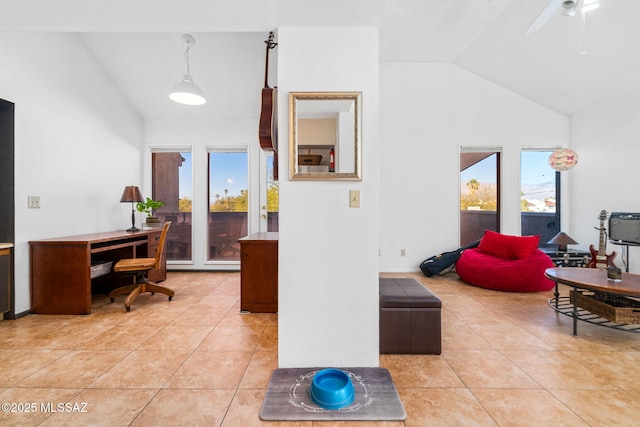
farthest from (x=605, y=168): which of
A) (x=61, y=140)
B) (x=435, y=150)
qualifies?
(x=61, y=140)

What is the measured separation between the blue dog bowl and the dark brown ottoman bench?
0.59m

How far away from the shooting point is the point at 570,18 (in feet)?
10.2

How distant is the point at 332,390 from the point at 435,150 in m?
4.24

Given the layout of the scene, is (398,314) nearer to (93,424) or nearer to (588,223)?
(93,424)

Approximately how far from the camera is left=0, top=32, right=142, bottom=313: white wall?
279 cm

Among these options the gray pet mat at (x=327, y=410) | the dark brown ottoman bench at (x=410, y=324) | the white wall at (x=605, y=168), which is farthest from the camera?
the white wall at (x=605, y=168)

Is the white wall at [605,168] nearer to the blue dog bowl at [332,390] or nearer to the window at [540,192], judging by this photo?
the window at [540,192]

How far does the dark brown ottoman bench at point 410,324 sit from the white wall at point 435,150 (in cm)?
264

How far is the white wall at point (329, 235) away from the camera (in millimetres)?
1843

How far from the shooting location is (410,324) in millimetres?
2127

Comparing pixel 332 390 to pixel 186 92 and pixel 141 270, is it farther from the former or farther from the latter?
pixel 186 92

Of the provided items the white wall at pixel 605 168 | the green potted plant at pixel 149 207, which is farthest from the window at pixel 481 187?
the green potted plant at pixel 149 207

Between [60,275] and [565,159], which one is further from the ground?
[565,159]

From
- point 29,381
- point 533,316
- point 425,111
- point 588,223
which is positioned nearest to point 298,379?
point 29,381
